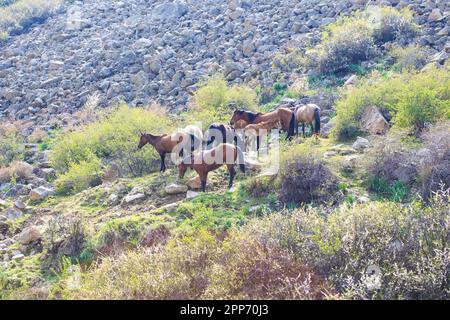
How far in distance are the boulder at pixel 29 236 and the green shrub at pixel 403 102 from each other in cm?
694

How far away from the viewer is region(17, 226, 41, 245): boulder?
27.8ft

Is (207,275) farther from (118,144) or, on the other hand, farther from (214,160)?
(118,144)

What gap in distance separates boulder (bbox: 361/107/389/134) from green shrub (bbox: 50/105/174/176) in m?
5.06

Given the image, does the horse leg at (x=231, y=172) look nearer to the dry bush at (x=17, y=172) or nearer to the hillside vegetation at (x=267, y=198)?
the hillside vegetation at (x=267, y=198)

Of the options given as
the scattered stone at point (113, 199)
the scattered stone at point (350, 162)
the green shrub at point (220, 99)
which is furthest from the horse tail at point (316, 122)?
the scattered stone at point (113, 199)

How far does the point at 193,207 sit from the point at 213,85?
720 cm

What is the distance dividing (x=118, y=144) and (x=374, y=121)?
637 centimetres

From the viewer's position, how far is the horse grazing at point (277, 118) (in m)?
11.6

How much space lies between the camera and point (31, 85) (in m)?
20.6

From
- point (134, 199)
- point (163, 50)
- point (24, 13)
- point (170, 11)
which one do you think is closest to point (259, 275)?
point (134, 199)

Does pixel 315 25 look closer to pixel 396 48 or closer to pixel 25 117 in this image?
pixel 396 48
